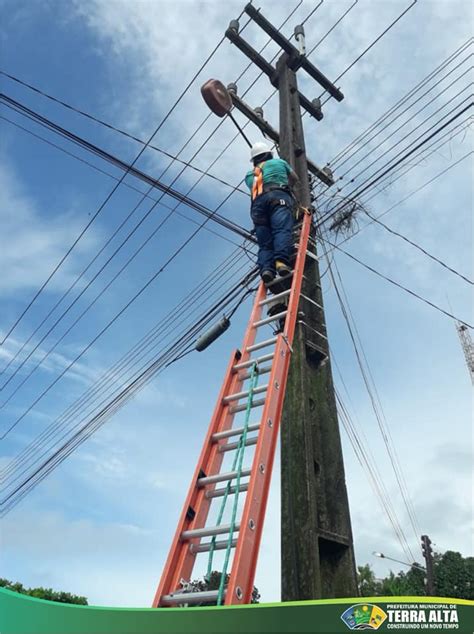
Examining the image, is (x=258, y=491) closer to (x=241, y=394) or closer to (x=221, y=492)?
(x=221, y=492)

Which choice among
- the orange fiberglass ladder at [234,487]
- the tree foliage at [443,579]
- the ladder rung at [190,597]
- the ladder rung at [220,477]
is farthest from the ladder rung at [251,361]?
the tree foliage at [443,579]

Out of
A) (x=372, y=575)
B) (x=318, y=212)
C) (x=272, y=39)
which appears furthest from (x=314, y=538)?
(x=372, y=575)

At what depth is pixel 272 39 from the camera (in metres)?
7.00

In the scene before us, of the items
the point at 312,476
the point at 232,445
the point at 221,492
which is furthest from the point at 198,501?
the point at 312,476

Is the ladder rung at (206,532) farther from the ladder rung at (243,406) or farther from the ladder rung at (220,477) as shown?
the ladder rung at (243,406)

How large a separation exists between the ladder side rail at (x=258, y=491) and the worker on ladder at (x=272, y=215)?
1.00 m

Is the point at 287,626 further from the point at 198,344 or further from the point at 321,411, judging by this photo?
the point at 198,344

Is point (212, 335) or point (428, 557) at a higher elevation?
point (428, 557)

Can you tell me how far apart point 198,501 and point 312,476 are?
3.07 ft

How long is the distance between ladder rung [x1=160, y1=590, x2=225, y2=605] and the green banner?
35 centimetres

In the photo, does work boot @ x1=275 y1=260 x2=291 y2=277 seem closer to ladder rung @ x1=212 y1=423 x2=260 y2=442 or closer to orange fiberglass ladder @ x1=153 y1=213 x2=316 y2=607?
orange fiberglass ladder @ x1=153 y1=213 x2=316 y2=607

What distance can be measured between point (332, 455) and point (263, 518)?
4.50 feet

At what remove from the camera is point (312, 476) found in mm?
3203

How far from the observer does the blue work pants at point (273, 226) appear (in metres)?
4.13
